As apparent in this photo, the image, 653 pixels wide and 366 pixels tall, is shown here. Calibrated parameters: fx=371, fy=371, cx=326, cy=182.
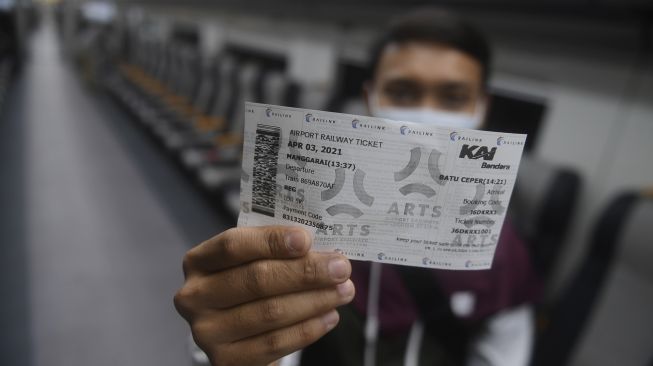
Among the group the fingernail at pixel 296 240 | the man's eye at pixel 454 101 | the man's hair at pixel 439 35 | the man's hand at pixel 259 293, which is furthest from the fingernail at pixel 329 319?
the man's hair at pixel 439 35

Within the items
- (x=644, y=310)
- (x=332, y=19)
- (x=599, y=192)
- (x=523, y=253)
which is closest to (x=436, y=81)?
(x=523, y=253)

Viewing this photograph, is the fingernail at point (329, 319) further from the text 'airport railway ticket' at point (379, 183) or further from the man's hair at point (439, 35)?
the man's hair at point (439, 35)

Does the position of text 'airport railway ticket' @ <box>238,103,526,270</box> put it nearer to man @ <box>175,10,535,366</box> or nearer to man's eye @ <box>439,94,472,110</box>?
man @ <box>175,10,535,366</box>

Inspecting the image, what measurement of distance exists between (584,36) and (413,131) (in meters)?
1.76

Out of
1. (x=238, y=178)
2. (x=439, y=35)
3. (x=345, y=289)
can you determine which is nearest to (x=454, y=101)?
(x=439, y=35)

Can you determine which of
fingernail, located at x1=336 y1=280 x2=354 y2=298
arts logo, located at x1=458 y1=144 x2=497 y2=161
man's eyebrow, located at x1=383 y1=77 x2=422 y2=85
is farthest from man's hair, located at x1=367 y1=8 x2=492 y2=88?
fingernail, located at x1=336 y1=280 x2=354 y2=298

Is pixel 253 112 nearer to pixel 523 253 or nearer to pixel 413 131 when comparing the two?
pixel 413 131

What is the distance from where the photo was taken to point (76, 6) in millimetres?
12648

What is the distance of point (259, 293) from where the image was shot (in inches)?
18.8

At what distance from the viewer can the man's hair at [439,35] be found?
2.95 feet

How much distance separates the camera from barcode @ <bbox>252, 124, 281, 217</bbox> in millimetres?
465

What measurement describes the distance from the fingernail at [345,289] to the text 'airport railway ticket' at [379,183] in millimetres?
44

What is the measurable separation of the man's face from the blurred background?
597mm

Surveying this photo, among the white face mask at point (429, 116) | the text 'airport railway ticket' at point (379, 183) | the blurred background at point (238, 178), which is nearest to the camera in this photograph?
the text 'airport railway ticket' at point (379, 183)
